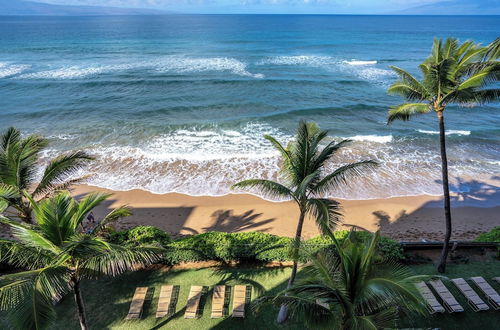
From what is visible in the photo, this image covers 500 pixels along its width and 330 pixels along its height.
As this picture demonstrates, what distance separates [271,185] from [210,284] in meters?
4.71

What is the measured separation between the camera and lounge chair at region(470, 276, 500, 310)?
9580 mm

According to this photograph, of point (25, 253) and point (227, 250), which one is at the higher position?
point (25, 253)

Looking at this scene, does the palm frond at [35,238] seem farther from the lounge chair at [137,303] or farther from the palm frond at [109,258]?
the lounge chair at [137,303]

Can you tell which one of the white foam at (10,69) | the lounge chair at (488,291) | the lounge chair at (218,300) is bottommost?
the lounge chair at (218,300)

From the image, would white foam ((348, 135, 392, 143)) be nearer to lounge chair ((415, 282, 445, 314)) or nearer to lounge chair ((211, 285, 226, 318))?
lounge chair ((415, 282, 445, 314))

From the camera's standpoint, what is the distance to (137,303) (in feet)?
32.1

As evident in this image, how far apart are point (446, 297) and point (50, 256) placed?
35.1 ft

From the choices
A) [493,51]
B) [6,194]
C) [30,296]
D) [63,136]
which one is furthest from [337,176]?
[63,136]

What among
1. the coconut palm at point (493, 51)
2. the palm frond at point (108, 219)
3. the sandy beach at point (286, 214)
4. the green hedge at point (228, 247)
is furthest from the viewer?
the sandy beach at point (286, 214)

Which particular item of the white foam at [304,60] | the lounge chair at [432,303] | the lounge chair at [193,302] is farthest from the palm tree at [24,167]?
the white foam at [304,60]

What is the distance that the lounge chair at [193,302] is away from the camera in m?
9.55

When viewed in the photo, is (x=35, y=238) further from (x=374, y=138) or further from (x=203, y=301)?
(x=374, y=138)

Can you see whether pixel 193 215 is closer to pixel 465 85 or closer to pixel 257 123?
pixel 465 85

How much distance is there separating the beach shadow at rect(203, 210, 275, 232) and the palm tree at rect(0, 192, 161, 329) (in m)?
8.14
